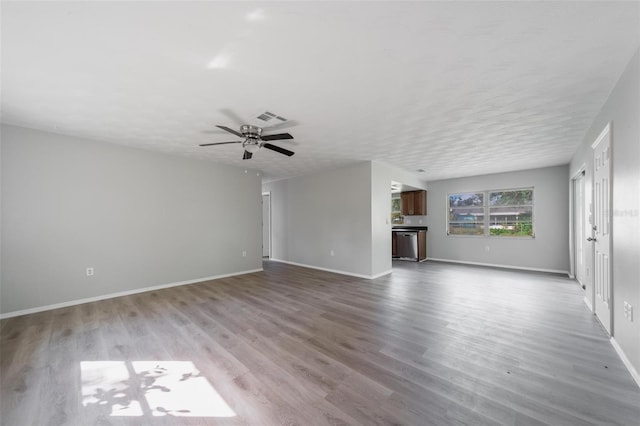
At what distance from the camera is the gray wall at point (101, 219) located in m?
3.22

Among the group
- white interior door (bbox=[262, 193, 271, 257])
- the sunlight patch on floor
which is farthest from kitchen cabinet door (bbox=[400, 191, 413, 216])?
the sunlight patch on floor

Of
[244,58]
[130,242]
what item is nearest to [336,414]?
[244,58]

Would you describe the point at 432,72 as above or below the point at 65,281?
above

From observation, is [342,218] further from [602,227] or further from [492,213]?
[492,213]

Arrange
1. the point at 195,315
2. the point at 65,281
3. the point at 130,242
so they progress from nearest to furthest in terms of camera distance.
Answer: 1. the point at 195,315
2. the point at 65,281
3. the point at 130,242

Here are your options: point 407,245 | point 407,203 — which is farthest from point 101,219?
point 407,203

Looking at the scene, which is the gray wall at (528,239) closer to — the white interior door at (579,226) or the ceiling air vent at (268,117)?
the white interior door at (579,226)

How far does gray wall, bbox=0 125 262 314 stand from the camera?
3221mm

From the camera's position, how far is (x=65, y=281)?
3514mm

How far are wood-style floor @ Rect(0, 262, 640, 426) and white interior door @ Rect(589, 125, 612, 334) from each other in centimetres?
30

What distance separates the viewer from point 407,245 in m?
7.23

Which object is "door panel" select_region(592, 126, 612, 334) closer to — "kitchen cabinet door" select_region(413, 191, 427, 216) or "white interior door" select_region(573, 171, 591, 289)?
"white interior door" select_region(573, 171, 591, 289)

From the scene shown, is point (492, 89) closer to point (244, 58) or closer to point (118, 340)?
point (244, 58)

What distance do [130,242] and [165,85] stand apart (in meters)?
3.16
